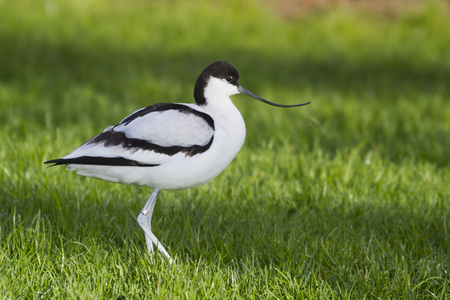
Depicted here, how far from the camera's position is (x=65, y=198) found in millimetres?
4176

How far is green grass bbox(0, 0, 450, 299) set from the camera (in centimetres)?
333

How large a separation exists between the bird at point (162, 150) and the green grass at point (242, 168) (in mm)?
459

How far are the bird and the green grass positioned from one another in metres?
0.46

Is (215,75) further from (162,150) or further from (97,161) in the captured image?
(97,161)

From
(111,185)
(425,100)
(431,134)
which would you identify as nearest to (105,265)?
(111,185)

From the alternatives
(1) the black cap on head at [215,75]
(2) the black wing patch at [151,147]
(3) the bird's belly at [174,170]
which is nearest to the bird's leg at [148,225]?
(3) the bird's belly at [174,170]

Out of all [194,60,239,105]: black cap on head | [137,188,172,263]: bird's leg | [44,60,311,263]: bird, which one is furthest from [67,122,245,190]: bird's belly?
[194,60,239,105]: black cap on head

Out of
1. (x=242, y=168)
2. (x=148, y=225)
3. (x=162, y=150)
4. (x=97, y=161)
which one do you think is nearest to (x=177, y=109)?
(x=162, y=150)

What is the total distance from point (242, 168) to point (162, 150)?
2.09 metres

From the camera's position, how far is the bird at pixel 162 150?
3240 millimetres

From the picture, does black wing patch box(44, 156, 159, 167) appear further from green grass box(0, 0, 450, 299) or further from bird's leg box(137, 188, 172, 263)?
green grass box(0, 0, 450, 299)

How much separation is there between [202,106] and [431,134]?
4273 mm

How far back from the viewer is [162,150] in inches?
129

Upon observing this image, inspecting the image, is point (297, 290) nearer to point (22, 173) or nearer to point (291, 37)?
point (22, 173)
